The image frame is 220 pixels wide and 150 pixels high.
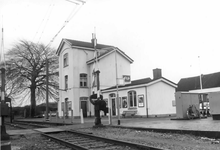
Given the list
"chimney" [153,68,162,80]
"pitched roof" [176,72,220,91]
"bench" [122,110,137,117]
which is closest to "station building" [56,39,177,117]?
"chimney" [153,68,162,80]

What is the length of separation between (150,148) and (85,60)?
28.9 m

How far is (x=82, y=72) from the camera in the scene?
1372 inches

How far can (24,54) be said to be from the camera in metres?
39.9

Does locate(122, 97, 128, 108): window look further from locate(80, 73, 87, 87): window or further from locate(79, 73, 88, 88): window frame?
locate(80, 73, 87, 87): window

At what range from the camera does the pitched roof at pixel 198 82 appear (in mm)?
53700

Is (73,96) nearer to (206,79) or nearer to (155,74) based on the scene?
(155,74)

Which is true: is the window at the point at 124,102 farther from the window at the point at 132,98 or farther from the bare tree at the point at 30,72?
A: the bare tree at the point at 30,72

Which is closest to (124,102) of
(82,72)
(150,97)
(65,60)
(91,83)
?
(150,97)

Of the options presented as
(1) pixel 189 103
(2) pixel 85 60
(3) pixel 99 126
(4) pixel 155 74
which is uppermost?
(2) pixel 85 60

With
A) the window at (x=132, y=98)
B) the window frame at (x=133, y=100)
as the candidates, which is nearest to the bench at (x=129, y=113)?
the window frame at (x=133, y=100)

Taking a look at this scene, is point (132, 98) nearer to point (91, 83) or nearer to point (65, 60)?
point (91, 83)

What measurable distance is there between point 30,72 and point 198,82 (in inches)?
1594

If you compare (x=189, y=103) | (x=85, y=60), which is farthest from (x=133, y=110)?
(x=85, y=60)

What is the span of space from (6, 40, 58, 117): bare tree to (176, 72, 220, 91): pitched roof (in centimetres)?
3359
